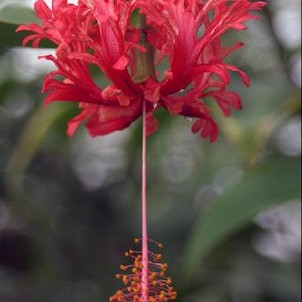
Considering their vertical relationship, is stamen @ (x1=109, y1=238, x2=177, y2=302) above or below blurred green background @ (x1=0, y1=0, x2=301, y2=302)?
below

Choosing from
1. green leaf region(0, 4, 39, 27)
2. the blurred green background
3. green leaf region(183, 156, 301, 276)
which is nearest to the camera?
green leaf region(0, 4, 39, 27)

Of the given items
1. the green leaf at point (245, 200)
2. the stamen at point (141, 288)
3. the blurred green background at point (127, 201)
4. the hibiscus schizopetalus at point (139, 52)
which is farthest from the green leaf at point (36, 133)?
the stamen at point (141, 288)

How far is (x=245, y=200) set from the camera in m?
1.61

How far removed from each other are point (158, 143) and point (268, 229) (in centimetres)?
40

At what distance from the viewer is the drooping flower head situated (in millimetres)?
1049

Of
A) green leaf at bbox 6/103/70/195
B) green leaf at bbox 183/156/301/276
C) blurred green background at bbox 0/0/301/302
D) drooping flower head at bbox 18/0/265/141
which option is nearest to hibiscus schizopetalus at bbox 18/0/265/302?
drooping flower head at bbox 18/0/265/141

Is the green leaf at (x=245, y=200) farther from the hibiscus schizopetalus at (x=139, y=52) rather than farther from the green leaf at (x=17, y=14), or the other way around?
the green leaf at (x=17, y=14)

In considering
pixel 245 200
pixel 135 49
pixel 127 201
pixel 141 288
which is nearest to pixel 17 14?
pixel 135 49

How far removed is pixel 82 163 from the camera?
8.27 ft

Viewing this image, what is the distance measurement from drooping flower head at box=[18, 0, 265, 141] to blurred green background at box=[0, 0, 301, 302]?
2.67 ft

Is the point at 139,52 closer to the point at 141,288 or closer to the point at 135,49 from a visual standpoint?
the point at 135,49

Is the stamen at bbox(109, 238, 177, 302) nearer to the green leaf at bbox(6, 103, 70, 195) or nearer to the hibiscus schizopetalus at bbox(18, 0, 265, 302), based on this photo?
the hibiscus schizopetalus at bbox(18, 0, 265, 302)

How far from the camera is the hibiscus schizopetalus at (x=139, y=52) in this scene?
1.05 metres

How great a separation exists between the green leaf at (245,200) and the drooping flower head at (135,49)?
0.44 meters
